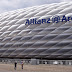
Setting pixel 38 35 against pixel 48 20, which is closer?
pixel 38 35

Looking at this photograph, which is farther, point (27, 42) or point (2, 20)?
point (2, 20)

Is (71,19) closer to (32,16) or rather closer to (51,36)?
(51,36)

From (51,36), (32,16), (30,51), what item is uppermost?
(32,16)

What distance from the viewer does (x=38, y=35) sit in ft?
103

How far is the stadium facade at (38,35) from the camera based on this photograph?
29781 millimetres

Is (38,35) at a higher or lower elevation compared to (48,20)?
lower

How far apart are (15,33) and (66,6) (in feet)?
39.5

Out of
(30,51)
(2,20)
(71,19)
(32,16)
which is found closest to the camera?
(71,19)

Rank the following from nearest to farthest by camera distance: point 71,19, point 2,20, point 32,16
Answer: point 71,19
point 32,16
point 2,20

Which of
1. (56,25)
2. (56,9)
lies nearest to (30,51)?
(56,25)

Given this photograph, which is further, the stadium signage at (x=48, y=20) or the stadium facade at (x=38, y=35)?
the stadium signage at (x=48, y=20)

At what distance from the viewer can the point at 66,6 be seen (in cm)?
3284

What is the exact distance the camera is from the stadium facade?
29781 millimetres

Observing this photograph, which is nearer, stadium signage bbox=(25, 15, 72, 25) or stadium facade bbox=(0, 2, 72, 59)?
stadium facade bbox=(0, 2, 72, 59)
